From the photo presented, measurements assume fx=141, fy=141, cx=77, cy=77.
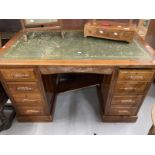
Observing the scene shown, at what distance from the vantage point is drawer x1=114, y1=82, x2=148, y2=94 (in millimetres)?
1109

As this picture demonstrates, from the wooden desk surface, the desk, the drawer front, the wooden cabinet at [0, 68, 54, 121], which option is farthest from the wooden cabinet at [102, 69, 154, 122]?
the wooden cabinet at [0, 68, 54, 121]

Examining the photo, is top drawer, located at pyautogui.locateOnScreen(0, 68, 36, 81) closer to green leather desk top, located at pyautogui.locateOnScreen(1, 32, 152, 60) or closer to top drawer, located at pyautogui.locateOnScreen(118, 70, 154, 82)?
green leather desk top, located at pyautogui.locateOnScreen(1, 32, 152, 60)

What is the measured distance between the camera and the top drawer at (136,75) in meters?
1.02

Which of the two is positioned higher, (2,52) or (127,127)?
(2,52)

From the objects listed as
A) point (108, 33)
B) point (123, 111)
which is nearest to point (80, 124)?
point (123, 111)

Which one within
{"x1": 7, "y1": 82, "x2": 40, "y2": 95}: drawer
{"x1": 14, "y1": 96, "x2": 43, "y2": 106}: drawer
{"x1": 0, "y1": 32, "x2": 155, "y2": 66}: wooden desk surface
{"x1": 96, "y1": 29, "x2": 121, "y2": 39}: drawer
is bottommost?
{"x1": 14, "y1": 96, "x2": 43, "y2": 106}: drawer

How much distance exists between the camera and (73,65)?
0.97 meters

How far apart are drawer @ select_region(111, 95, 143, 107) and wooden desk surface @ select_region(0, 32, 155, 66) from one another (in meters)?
0.37

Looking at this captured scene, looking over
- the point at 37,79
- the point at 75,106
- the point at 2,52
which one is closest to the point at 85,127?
the point at 75,106

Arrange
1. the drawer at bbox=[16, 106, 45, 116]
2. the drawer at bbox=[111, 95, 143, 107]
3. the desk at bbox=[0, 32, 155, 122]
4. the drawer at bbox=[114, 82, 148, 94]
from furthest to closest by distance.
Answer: the drawer at bbox=[16, 106, 45, 116]
the drawer at bbox=[111, 95, 143, 107]
the drawer at bbox=[114, 82, 148, 94]
the desk at bbox=[0, 32, 155, 122]

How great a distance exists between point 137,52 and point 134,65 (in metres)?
0.18

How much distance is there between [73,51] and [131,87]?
55 cm
